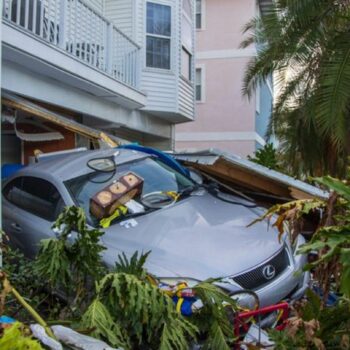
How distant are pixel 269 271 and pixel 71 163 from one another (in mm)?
2930

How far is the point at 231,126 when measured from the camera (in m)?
21.8

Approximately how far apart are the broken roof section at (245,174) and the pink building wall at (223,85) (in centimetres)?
1472

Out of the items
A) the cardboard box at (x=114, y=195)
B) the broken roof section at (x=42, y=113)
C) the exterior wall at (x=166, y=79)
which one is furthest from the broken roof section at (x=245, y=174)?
the exterior wall at (x=166, y=79)

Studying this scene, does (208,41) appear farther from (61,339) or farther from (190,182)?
(61,339)

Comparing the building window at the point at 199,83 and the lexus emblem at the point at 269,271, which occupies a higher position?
the building window at the point at 199,83

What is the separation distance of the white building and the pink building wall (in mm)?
5253

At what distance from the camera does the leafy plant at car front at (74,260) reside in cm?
389

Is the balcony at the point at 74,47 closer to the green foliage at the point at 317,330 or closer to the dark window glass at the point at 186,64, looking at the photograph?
the dark window glass at the point at 186,64

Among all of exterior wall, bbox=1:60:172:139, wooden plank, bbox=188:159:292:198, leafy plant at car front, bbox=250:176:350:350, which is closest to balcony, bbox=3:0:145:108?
exterior wall, bbox=1:60:172:139

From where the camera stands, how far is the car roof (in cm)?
640

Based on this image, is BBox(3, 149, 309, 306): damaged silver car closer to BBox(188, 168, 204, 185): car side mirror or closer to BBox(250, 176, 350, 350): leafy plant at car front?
BBox(188, 168, 204, 185): car side mirror

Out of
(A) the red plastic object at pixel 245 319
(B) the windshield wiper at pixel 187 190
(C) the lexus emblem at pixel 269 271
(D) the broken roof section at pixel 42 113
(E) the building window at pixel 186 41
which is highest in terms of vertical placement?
(E) the building window at pixel 186 41

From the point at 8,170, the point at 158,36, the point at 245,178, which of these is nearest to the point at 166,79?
the point at 158,36

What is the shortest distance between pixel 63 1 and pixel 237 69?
1386 centimetres
